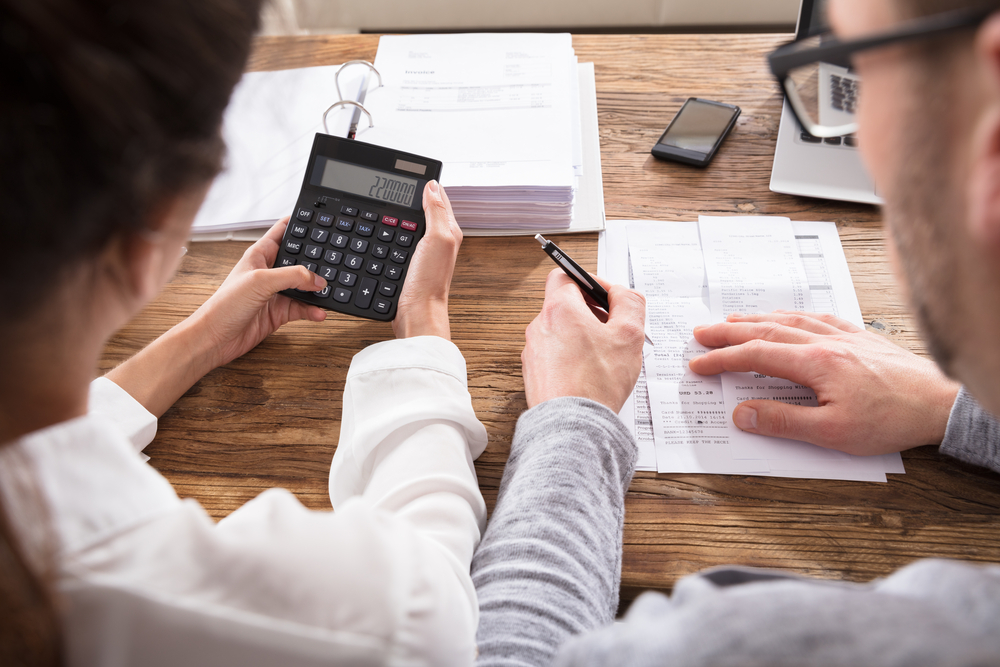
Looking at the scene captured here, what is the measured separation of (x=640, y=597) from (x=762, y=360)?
0.33 m

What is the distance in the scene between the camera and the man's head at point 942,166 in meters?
0.31

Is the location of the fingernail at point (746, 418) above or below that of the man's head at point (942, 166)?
below

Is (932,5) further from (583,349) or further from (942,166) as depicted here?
(583,349)

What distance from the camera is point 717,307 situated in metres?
0.75

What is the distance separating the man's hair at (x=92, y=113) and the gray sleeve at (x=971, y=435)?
70 cm

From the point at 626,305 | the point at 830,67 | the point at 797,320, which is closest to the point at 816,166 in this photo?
the point at 797,320

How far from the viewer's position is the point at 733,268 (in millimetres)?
785

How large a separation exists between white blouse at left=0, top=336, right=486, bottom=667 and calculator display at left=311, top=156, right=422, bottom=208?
0.46 meters

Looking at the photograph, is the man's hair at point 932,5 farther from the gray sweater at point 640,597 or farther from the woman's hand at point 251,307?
the woman's hand at point 251,307

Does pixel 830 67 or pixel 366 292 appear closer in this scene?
pixel 830 67

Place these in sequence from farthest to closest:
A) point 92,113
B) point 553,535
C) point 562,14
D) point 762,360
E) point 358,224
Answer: point 562,14, point 358,224, point 762,360, point 553,535, point 92,113

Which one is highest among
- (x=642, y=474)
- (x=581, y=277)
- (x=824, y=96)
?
(x=824, y=96)

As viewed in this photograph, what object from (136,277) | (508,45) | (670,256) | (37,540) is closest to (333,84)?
(508,45)

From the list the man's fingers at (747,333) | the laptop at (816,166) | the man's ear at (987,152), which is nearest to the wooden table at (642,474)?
the laptop at (816,166)
